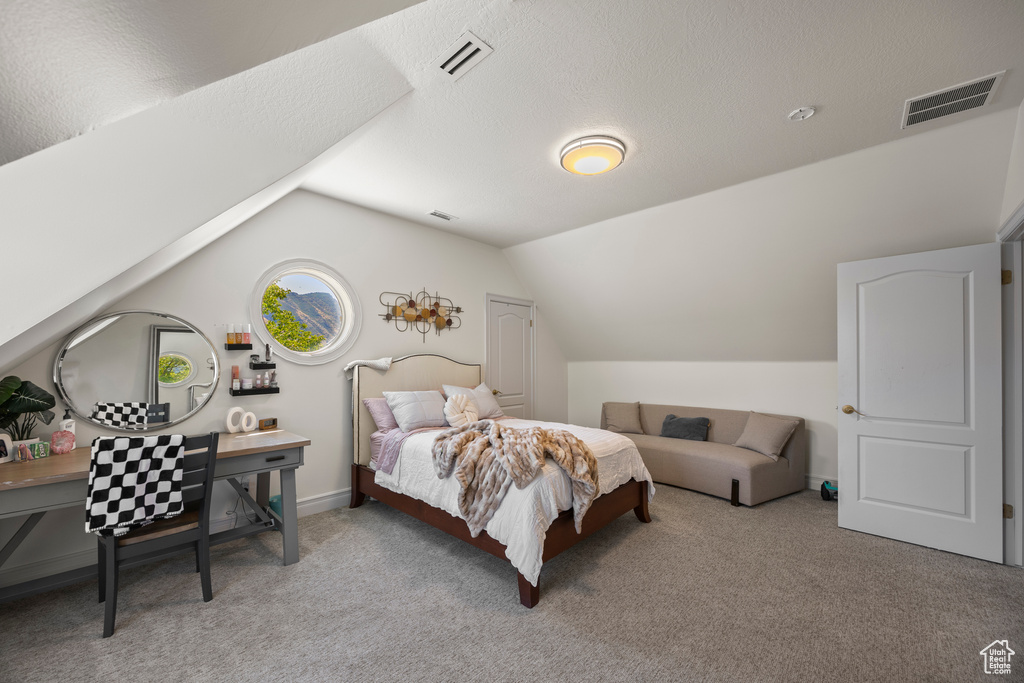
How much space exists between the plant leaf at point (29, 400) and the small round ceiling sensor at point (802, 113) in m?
4.34

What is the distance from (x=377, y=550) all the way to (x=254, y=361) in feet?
5.48

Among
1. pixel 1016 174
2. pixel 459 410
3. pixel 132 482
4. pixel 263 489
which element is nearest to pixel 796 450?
pixel 1016 174

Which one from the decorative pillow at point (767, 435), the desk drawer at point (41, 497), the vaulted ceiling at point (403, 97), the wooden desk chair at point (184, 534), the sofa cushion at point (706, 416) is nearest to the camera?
the vaulted ceiling at point (403, 97)

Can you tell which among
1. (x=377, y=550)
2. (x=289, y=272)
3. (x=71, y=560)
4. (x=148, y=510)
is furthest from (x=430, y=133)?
(x=71, y=560)

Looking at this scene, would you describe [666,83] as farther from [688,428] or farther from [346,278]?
[688,428]

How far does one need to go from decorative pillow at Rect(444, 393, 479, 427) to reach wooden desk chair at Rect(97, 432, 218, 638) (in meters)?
1.78

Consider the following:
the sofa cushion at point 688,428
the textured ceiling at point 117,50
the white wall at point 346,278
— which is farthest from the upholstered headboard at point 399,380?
the textured ceiling at point 117,50

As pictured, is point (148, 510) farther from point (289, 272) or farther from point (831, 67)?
point (831, 67)

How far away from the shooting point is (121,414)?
9.11ft

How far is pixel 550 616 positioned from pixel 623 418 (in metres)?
3.26

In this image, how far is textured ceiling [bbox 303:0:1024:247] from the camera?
1.72 meters

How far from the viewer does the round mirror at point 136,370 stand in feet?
8.74

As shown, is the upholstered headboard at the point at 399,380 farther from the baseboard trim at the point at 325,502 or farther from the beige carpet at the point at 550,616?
the beige carpet at the point at 550,616
